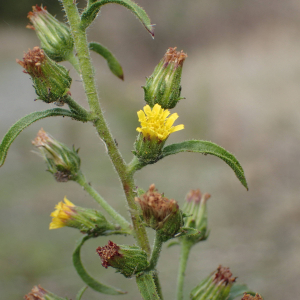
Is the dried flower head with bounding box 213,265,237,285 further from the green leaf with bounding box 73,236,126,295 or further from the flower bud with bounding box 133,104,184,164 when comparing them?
the flower bud with bounding box 133,104,184,164

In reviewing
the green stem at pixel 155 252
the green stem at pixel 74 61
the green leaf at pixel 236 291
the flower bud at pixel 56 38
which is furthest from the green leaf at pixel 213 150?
the green leaf at pixel 236 291

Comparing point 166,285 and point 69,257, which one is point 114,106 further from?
point 166,285

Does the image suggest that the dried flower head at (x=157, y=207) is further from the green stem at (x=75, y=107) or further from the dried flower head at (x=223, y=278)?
the dried flower head at (x=223, y=278)

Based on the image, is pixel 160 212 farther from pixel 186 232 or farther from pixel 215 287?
pixel 215 287

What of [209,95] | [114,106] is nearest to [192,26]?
[209,95]

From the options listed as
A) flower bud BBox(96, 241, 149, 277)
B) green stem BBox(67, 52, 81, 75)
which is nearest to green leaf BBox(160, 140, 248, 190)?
flower bud BBox(96, 241, 149, 277)

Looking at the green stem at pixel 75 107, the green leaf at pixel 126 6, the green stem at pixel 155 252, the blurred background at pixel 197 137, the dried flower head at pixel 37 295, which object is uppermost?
the blurred background at pixel 197 137
